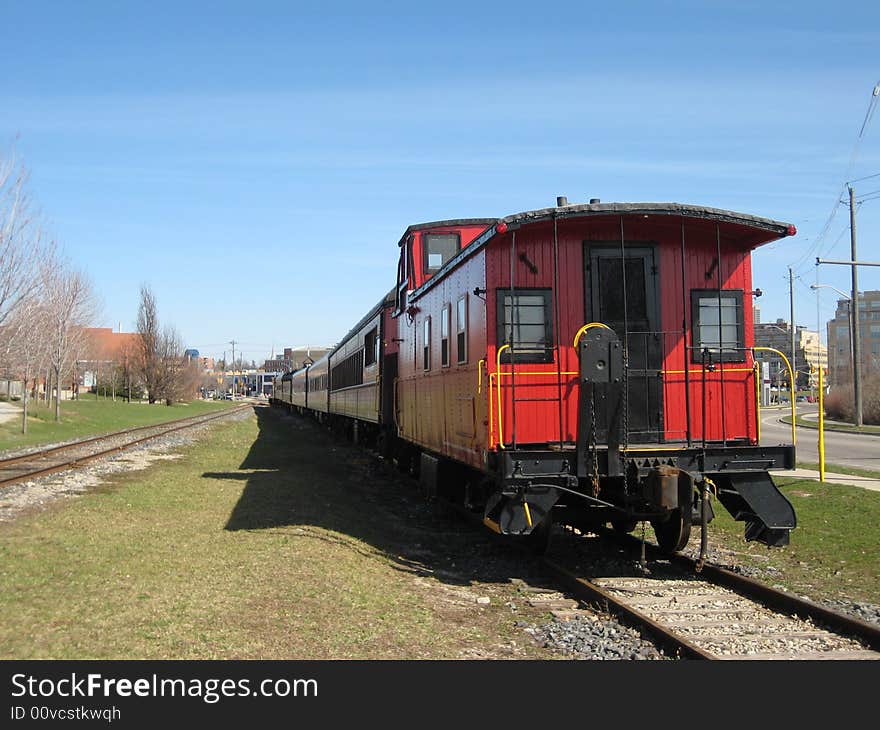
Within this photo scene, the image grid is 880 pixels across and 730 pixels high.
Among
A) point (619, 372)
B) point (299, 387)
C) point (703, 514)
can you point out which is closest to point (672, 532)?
point (703, 514)

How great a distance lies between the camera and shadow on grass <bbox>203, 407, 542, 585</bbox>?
9.20 meters

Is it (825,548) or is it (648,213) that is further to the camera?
(825,548)

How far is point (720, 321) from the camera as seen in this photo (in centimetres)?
859

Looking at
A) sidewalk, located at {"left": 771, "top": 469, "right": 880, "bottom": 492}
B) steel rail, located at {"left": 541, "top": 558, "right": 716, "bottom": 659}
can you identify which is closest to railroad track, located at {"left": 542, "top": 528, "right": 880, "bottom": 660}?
steel rail, located at {"left": 541, "top": 558, "right": 716, "bottom": 659}

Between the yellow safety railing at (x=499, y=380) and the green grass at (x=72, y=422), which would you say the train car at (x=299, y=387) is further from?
the yellow safety railing at (x=499, y=380)

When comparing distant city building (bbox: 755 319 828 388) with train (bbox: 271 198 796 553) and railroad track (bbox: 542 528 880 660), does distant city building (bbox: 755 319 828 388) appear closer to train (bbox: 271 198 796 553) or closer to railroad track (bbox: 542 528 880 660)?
train (bbox: 271 198 796 553)

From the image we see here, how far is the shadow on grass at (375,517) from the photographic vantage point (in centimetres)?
920

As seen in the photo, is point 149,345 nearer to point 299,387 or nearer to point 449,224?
point 299,387

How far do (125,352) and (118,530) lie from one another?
67.4m

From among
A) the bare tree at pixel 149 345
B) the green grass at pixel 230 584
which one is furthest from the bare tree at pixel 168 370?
the green grass at pixel 230 584

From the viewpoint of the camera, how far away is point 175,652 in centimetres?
538

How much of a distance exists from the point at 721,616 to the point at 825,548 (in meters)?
3.24

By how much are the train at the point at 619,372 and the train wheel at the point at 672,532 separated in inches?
0.9
